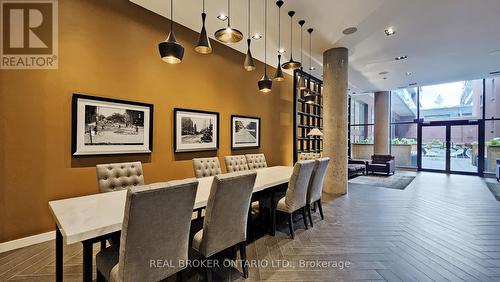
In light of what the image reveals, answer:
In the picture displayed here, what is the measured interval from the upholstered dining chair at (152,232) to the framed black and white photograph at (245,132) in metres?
3.64

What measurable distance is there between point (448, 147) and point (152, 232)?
11337mm

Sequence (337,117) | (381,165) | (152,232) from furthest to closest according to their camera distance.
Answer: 1. (381,165)
2. (337,117)
3. (152,232)

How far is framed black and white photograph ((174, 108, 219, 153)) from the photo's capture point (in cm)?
409

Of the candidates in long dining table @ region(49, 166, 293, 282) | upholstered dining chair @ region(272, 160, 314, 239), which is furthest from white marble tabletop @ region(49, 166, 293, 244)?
upholstered dining chair @ region(272, 160, 314, 239)

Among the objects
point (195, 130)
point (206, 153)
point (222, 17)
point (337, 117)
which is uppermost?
point (222, 17)

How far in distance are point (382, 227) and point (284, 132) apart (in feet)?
12.8

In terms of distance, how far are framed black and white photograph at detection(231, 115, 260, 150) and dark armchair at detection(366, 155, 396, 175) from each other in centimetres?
520

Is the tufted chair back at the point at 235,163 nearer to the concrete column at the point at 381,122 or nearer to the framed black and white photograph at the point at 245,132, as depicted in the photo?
the framed black and white photograph at the point at 245,132

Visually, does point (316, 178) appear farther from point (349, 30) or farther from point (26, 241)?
point (26, 241)

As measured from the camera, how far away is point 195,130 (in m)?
4.36

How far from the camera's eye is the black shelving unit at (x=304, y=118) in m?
6.63

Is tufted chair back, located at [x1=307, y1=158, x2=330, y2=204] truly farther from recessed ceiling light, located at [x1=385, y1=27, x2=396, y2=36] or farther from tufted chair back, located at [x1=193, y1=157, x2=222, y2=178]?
recessed ceiling light, located at [x1=385, y1=27, x2=396, y2=36]

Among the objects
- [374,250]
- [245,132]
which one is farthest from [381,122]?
[374,250]

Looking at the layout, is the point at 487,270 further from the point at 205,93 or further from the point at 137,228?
the point at 205,93
